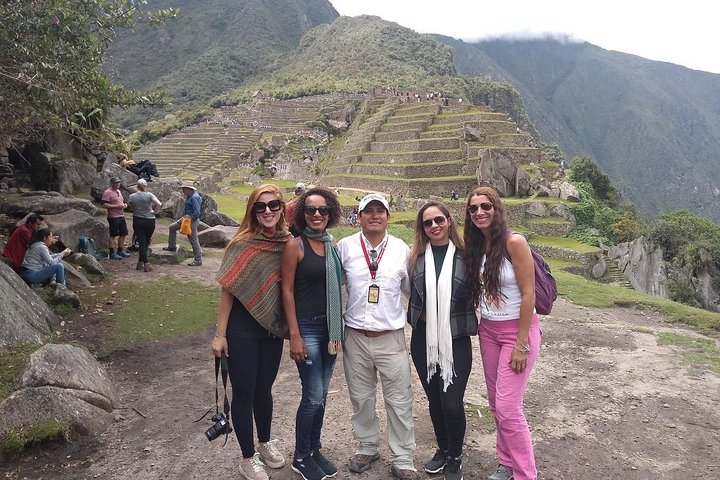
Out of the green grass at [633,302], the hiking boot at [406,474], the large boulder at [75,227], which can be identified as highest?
the large boulder at [75,227]

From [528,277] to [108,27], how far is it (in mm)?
5683

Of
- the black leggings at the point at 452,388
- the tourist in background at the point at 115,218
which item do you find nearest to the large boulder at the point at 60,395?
the black leggings at the point at 452,388

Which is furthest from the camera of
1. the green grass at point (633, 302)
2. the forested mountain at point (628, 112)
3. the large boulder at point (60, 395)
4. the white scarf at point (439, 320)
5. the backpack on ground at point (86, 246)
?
the forested mountain at point (628, 112)

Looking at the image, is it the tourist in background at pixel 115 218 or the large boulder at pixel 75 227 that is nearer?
the large boulder at pixel 75 227

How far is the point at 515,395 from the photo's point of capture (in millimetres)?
2822

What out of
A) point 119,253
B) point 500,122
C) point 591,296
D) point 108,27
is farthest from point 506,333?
point 500,122

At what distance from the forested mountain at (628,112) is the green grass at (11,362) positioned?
10162 cm

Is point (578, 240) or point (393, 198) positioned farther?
point (393, 198)

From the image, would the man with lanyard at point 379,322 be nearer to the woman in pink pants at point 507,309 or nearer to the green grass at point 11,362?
the woman in pink pants at point 507,309

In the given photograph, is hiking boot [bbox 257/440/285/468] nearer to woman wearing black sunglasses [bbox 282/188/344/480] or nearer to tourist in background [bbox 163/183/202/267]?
woman wearing black sunglasses [bbox 282/188/344/480]

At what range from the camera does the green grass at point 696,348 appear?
17.3ft

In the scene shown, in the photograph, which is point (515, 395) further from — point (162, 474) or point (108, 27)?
point (108, 27)

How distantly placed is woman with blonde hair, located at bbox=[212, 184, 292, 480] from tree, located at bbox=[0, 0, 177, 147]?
2944 millimetres

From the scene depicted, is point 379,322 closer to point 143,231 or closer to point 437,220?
point 437,220
